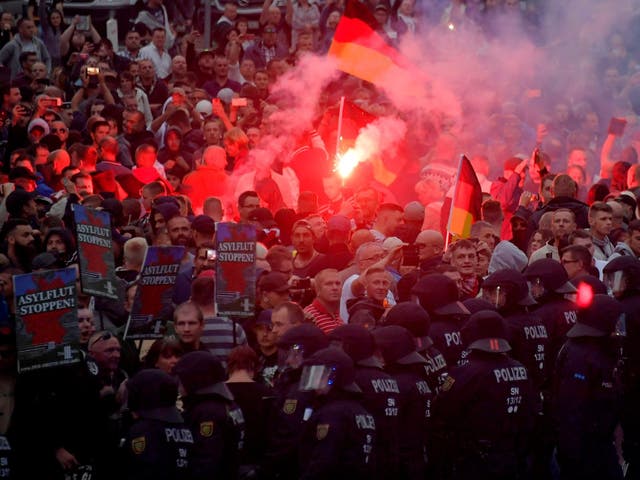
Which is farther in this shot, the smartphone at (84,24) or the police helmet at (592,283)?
the smartphone at (84,24)

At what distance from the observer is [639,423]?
1109cm

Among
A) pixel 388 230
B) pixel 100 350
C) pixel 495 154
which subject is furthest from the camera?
pixel 495 154

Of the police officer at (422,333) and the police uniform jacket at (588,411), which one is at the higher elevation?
the police officer at (422,333)

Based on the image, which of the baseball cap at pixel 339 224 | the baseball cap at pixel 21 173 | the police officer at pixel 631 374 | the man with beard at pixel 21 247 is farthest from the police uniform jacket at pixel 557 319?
the baseball cap at pixel 21 173

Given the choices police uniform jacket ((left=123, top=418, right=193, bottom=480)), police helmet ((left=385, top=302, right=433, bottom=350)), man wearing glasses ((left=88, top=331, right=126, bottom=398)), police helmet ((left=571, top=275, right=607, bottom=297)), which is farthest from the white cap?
police uniform jacket ((left=123, top=418, right=193, bottom=480))

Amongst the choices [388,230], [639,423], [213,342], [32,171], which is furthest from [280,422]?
[32,171]

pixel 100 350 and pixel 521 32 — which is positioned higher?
pixel 521 32

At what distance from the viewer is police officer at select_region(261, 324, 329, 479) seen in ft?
29.6

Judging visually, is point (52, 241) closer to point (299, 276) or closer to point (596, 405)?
point (299, 276)

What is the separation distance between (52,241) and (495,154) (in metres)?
7.54

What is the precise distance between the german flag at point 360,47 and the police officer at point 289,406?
8280 mm

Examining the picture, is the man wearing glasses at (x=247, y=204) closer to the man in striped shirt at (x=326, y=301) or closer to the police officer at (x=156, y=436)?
the man in striped shirt at (x=326, y=301)

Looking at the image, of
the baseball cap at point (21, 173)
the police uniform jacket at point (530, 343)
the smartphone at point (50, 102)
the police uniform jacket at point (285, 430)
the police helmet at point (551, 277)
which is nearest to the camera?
the police uniform jacket at point (285, 430)

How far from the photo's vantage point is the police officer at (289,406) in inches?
356
